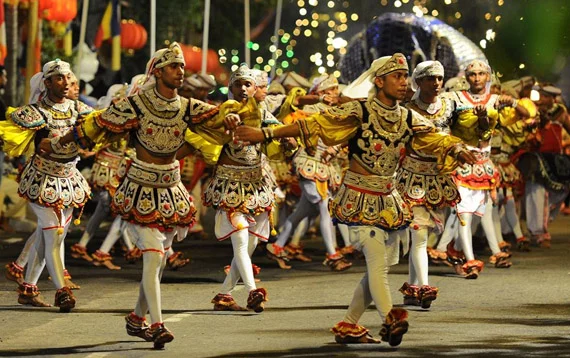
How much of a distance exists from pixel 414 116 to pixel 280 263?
671 cm

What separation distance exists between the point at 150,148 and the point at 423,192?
3.35 metres

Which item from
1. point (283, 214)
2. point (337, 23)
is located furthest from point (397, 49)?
point (337, 23)

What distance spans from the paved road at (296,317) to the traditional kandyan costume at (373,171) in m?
0.40

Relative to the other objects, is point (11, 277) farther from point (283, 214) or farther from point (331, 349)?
point (283, 214)

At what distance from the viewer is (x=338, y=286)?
17172 mm

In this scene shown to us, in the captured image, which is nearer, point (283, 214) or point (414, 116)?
point (414, 116)

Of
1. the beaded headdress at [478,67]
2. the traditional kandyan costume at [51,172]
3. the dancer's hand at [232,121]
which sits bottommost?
the traditional kandyan costume at [51,172]

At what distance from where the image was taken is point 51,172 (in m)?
15.1

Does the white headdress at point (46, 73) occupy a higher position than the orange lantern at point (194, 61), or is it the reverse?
the white headdress at point (46, 73)

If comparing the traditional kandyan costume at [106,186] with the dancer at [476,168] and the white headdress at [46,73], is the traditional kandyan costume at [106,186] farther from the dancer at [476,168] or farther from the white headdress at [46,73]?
the white headdress at [46,73]

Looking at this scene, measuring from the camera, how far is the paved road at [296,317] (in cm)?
1255

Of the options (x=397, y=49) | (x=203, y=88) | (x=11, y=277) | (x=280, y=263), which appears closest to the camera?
(x=11, y=277)

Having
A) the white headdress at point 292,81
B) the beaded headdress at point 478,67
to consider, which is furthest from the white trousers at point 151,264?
the white headdress at point 292,81

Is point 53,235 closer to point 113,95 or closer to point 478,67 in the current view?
point 478,67
